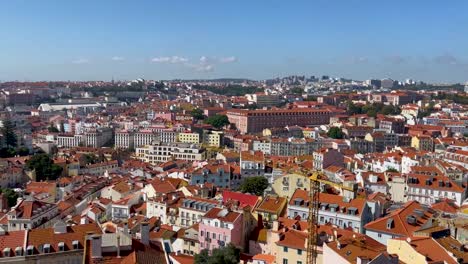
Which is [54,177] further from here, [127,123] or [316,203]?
[127,123]

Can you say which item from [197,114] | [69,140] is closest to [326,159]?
[69,140]

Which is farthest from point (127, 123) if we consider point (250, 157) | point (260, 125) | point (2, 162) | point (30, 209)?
point (30, 209)

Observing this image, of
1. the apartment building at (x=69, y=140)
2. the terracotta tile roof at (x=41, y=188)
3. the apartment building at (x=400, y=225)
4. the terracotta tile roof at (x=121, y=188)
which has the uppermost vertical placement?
the apartment building at (x=400, y=225)

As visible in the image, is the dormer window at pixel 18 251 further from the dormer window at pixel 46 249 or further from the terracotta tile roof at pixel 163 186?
the terracotta tile roof at pixel 163 186

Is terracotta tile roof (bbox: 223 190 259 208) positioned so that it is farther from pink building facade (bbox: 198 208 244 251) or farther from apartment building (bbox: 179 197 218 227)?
pink building facade (bbox: 198 208 244 251)

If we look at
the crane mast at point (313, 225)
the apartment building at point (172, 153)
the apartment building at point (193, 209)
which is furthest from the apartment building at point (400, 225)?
the apartment building at point (172, 153)

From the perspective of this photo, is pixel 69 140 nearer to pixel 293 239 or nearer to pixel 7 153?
pixel 7 153
